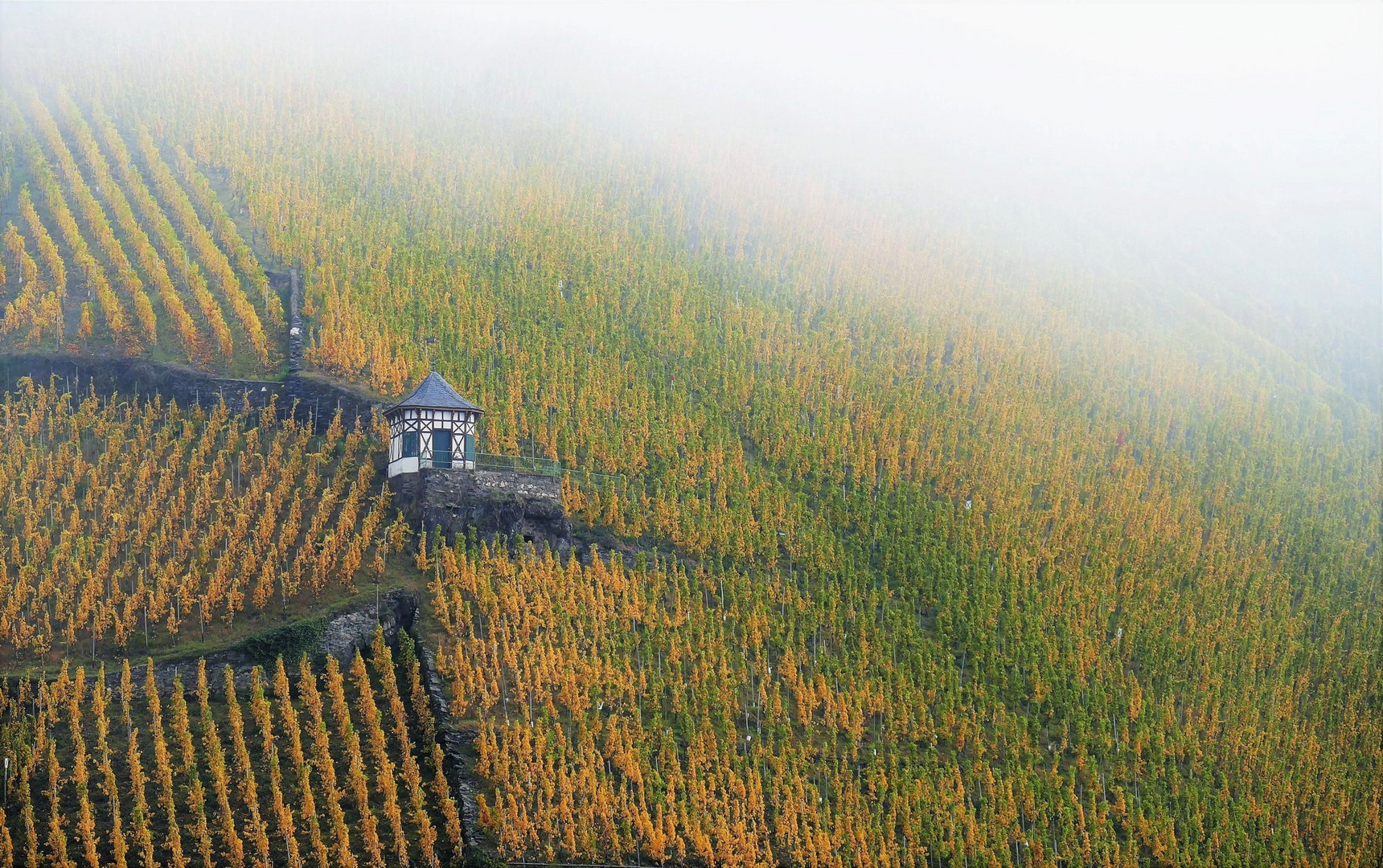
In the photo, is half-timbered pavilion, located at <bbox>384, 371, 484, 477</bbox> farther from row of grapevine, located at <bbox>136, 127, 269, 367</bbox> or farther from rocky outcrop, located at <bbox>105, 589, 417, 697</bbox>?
row of grapevine, located at <bbox>136, 127, 269, 367</bbox>

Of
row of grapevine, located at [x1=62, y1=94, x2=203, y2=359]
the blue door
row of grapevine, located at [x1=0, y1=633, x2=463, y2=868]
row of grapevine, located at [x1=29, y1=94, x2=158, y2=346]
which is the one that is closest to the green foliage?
row of grapevine, located at [x1=0, y1=633, x2=463, y2=868]

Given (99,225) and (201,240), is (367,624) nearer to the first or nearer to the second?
(201,240)

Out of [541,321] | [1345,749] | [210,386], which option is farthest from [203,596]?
[1345,749]

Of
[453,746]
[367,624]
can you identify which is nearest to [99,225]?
[367,624]

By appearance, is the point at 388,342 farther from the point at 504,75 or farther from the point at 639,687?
the point at 504,75

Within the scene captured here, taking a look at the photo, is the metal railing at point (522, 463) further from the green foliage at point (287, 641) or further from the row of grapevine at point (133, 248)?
the green foliage at point (287, 641)

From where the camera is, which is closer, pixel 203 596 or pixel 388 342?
pixel 203 596
